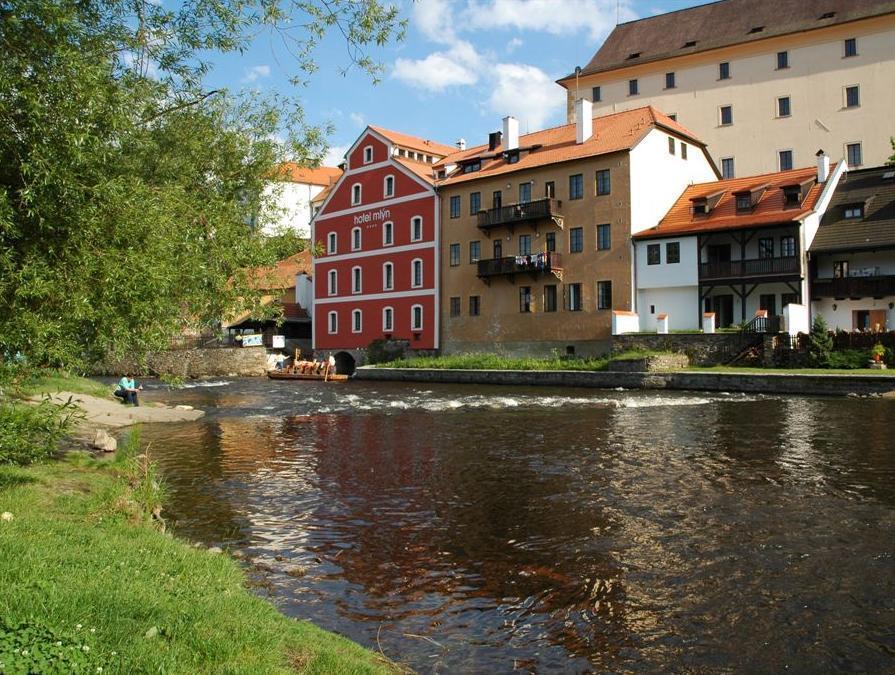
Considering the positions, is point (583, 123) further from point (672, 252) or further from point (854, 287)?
point (854, 287)

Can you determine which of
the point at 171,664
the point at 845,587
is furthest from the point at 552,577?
the point at 171,664

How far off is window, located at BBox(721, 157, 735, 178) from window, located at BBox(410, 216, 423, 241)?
75.7ft

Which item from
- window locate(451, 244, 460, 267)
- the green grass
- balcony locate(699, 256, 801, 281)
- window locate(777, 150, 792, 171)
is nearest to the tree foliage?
the green grass

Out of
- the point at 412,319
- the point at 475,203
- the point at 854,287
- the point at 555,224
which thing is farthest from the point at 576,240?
the point at 854,287

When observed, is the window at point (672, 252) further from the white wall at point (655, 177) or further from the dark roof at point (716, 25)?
the dark roof at point (716, 25)

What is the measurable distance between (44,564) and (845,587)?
750 centimetres

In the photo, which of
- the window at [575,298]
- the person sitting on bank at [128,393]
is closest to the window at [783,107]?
the window at [575,298]

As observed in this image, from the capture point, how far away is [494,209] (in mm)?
46094

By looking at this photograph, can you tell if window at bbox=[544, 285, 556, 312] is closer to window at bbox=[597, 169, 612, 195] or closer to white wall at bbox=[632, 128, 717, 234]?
white wall at bbox=[632, 128, 717, 234]

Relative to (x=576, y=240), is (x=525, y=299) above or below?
below

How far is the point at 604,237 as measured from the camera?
42156mm

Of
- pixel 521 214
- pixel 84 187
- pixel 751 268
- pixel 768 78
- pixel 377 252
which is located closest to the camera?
pixel 84 187

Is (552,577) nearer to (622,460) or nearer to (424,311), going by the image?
(622,460)

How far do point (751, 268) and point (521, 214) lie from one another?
14000mm
